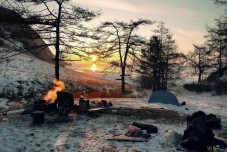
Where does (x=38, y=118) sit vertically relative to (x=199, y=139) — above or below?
above

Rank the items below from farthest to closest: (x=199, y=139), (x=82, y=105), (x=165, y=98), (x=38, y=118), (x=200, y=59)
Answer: (x=200, y=59) < (x=165, y=98) < (x=82, y=105) < (x=38, y=118) < (x=199, y=139)

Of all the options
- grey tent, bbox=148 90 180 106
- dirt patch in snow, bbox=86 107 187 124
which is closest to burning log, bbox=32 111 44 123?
dirt patch in snow, bbox=86 107 187 124

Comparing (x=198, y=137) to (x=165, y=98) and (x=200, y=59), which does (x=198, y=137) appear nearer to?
(x=165, y=98)

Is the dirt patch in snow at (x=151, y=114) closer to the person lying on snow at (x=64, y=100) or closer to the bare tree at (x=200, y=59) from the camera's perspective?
the person lying on snow at (x=64, y=100)

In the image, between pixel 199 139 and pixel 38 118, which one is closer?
pixel 199 139

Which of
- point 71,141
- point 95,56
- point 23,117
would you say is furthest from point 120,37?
point 71,141

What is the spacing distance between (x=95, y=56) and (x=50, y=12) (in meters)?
4.50

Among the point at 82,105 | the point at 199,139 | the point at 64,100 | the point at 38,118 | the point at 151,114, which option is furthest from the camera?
the point at 151,114

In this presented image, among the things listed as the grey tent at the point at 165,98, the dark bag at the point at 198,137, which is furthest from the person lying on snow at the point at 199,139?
the grey tent at the point at 165,98

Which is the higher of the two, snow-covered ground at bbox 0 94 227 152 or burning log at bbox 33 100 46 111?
burning log at bbox 33 100 46 111

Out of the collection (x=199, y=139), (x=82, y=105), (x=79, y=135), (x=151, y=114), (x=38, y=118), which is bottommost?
(x=79, y=135)

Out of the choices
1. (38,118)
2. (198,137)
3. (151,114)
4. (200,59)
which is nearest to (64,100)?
(38,118)

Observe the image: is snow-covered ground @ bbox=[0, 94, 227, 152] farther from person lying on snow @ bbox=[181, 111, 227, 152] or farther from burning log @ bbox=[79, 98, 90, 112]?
burning log @ bbox=[79, 98, 90, 112]

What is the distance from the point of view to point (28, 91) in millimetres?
25609
